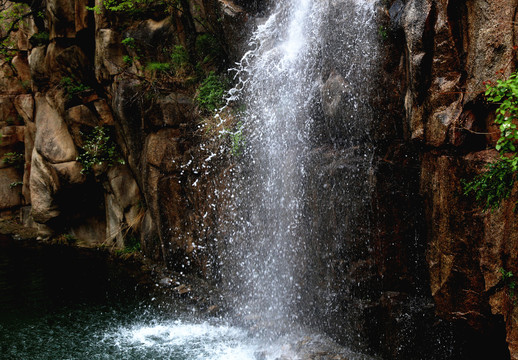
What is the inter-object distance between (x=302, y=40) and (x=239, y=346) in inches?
232

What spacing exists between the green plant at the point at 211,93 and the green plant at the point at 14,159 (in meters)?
10.6

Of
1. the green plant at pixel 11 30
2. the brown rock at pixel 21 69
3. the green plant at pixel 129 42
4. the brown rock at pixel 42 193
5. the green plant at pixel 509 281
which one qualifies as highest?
the green plant at pixel 11 30

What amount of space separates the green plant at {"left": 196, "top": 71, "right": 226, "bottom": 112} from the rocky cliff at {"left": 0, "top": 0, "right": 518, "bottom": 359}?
8.1 inches

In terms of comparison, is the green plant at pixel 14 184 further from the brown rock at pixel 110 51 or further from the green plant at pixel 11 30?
the brown rock at pixel 110 51

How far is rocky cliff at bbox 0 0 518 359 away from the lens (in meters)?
4.78

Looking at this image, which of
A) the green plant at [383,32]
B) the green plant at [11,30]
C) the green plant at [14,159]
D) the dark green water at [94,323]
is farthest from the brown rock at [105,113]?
the green plant at [383,32]

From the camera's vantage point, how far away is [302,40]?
311 inches

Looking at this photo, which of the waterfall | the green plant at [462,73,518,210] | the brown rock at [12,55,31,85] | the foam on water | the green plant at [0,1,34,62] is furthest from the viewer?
the brown rock at [12,55,31,85]

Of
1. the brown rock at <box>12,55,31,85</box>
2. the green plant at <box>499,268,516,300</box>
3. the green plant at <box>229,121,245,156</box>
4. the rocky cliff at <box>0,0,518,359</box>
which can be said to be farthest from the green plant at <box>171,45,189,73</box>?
the brown rock at <box>12,55,31,85</box>

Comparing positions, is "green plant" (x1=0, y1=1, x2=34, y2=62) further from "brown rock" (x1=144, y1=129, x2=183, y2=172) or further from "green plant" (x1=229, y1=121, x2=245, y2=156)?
"green plant" (x1=229, y1=121, x2=245, y2=156)

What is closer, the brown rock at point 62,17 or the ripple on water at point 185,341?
the ripple on water at point 185,341

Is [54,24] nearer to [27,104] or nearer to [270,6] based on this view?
[27,104]

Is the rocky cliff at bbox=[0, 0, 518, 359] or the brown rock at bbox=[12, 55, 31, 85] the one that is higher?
the brown rock at bbox=[12, 55, 31, 85]

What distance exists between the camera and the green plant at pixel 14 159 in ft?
52.2
